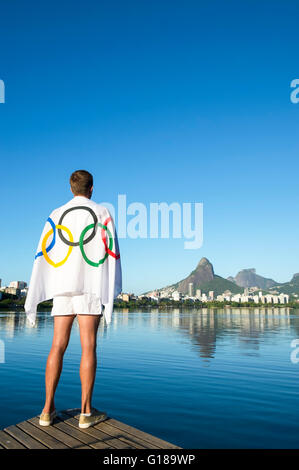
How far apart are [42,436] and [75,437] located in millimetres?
424

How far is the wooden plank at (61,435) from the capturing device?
4.05m

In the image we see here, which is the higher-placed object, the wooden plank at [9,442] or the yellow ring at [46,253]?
the yellow ring at [46,253]

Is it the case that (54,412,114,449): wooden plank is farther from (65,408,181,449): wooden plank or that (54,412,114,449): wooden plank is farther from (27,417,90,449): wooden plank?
(65,408,181,449): wooden plank

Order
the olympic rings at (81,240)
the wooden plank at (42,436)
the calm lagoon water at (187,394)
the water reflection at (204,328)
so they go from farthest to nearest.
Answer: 1. the water reflection at (204,328)
2. the calm lagoon water at (187,394)
3. the olympic rings at (81,240)
4. the wooden plank at (42,436)

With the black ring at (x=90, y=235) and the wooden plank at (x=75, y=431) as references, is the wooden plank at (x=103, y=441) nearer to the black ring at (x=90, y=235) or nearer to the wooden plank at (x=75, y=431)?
the wooden plank at (x=75, y=431)

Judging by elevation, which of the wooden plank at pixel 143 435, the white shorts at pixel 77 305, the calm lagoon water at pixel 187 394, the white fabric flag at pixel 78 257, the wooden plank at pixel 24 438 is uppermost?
the white fabric flag at pixel 78 257

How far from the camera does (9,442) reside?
4164 mm

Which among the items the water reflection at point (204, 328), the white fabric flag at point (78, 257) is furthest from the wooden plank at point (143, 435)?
the water reflection at point (204, 328)

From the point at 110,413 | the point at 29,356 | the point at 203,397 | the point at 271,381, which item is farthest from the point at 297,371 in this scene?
the point at 29,356

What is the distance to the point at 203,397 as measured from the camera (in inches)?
448

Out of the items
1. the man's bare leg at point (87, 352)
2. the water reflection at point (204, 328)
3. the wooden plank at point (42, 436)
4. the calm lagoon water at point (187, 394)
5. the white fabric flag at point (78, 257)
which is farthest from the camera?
the water reflection at point (204, 328)

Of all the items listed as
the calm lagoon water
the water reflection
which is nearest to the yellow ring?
the calm lagoon water

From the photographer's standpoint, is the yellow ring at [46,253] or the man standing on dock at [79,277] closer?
the man standing on dock at [79,277]

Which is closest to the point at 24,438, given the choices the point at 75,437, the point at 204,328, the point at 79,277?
the point at 75,437
